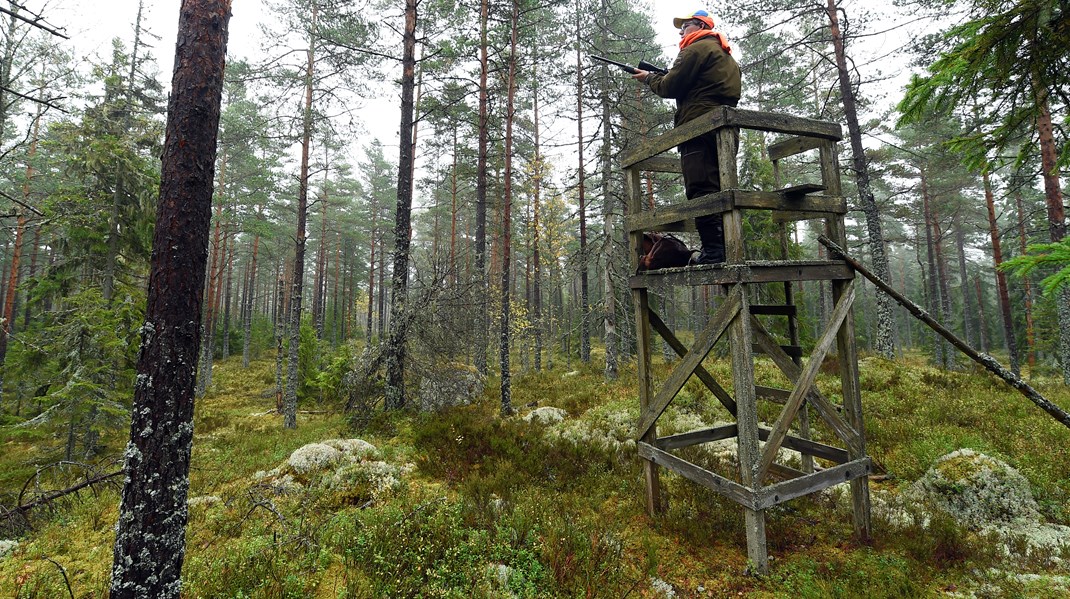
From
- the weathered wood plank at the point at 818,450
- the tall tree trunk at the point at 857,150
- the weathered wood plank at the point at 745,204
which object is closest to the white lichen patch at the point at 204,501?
the weathered wood plank at the point at 745,204

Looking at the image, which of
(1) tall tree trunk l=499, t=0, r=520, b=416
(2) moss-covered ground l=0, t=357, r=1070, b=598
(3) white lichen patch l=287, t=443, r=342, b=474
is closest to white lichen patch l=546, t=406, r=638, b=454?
(2) moss-covered ground l=0, t=357, r=1070, b=598

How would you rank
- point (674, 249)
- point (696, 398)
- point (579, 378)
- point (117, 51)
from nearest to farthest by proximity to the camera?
1. point (674, 249)
2. point (696, 398)
3. point (117, 51)
4. point (579, 378)

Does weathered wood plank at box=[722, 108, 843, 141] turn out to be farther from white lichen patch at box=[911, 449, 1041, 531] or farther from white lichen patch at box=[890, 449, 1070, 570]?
white lichen patch at box=[911, 449, 1041, 531]

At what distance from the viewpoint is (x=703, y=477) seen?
169 inches

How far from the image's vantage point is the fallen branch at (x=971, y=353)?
3088 mm

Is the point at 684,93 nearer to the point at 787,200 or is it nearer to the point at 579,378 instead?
the point at 787,200

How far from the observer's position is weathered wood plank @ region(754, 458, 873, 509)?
150 inches

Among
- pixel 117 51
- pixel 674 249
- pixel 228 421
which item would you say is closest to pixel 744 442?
pixel 674 249

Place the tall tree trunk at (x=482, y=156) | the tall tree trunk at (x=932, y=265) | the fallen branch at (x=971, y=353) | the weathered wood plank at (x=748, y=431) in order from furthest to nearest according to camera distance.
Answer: the tall tree trunk at (x=932, y=265), the tall tree trunk at (x=482, y=156), the weathered wood plank at (x=748, y=431), the fallen branch at (x=971, y=353)

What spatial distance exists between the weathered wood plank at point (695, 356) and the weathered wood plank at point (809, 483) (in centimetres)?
120

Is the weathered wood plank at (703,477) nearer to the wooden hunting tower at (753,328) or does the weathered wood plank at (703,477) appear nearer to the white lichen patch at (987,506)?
the wooden hunting tower at (753,328)

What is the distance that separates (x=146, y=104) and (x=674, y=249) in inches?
677

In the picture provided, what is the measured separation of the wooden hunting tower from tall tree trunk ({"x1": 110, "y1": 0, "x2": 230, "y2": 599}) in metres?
4.06

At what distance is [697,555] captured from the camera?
4324 mm
